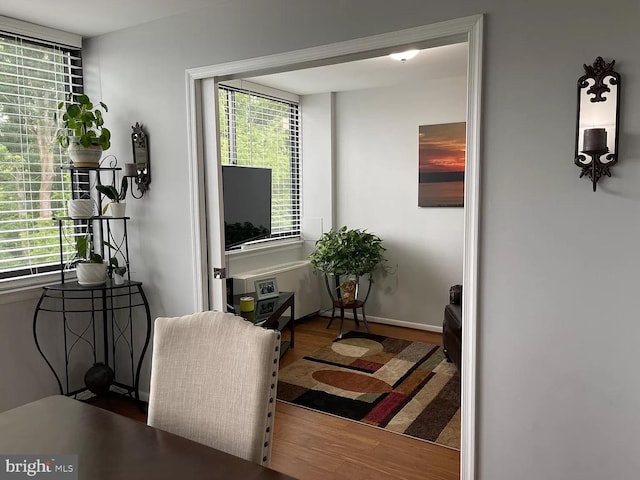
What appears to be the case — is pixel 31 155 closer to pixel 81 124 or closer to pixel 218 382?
pixel 81 124

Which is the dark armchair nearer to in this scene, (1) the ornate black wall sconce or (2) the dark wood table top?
(1) the ornate black wall sconce

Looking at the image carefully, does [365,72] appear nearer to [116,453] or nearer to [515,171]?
[515,171]

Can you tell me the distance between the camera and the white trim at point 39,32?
2.99 m

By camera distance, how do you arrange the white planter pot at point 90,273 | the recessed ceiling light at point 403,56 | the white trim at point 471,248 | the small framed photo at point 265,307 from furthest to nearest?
the small framed photo at point 265,307
the recessed ceiling light at point 403,56
the white planter pot at point 90,273
the white trim at point 471,248

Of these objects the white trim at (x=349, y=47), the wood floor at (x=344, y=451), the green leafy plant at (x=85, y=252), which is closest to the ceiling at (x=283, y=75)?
the white trim at (x=349, y=47)

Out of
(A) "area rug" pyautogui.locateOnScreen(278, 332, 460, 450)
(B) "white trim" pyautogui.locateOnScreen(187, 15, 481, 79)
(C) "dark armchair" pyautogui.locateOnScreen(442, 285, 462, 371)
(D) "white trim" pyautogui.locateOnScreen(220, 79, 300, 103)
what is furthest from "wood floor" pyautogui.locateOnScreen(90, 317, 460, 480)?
(D) "white trim" pyautogui.locateOnScreen(220, 79, 300, 103)

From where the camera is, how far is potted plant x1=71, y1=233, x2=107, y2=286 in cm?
307

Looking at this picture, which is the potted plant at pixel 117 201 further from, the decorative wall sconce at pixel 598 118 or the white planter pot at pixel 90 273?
Result: the decorative wall sconce at pixel 598 118

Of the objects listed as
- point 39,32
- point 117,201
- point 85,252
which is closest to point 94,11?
point 39,32

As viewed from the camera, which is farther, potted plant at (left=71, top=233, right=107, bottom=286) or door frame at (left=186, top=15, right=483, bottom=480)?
potted plant at (left=71, top=233, right=107, bottom=286)

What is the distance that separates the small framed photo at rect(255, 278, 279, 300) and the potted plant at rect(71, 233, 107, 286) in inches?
57.6

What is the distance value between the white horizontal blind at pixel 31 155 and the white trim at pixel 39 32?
50 mm

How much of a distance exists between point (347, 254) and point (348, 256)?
0.02 meters

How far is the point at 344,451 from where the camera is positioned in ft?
9.26
